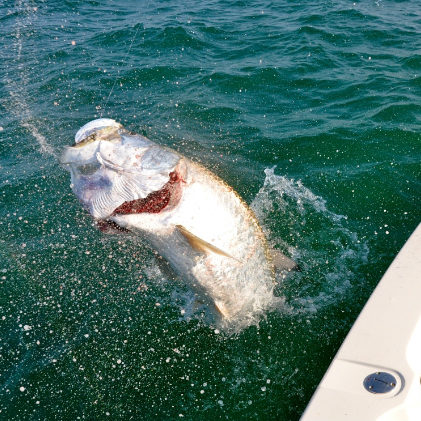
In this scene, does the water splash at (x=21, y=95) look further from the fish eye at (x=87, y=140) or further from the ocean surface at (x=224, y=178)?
the fish eye at (x=87, y=140)

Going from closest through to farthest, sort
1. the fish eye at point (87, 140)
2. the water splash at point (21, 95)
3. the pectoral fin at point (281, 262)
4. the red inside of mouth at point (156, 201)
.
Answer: the fish eye at point (87, 140) < the red inside of mouth at point (156, 201) < the pectoral fin at point (281, 262) < the water splash at point (21, 95)

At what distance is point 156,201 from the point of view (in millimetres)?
3324

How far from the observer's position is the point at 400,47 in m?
8.69

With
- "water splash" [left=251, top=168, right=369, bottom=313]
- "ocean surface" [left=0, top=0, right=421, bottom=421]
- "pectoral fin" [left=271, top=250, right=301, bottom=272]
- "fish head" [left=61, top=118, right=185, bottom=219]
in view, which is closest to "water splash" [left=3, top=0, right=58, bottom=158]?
"ocean surface" [left=0, top=0, right=421, bottom=421]

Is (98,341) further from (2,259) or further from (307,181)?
(307,181)

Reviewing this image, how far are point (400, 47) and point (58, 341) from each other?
830 centimetres

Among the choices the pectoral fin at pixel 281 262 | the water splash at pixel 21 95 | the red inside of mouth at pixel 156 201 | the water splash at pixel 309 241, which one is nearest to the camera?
the red inside of mouth at pixel 156 201

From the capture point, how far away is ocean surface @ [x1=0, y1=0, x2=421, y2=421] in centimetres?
390

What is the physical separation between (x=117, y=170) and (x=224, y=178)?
304 centimetres

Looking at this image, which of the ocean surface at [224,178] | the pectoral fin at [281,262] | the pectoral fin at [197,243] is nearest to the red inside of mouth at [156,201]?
the pectoral fin at [197,243]

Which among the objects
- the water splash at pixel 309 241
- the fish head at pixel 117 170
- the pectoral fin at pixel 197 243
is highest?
the fish head at pixel 117 170

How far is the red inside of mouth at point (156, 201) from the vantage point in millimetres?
3309

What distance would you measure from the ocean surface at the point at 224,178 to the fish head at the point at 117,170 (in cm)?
164

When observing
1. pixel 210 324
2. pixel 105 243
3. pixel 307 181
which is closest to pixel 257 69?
pixel 307 181
